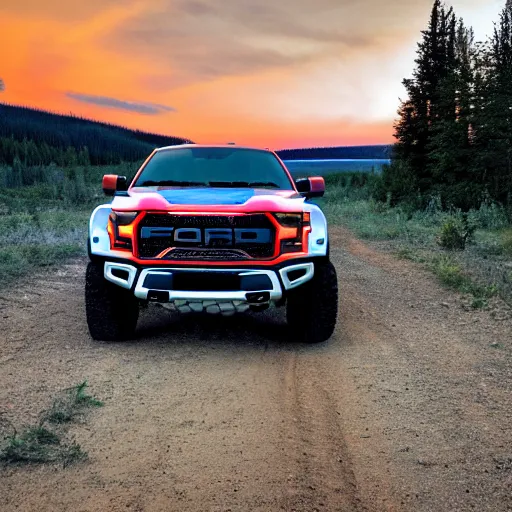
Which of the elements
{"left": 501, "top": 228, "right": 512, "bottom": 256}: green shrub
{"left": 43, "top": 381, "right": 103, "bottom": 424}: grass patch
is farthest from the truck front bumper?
{"left": 501, "top": 228, "right": 512, "bottom": 256}: green shrub

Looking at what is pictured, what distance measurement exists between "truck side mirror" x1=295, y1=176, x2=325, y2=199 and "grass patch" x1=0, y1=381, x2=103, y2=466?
10.8ft

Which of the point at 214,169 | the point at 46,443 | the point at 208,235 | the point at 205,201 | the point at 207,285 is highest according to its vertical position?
the point at 214,169

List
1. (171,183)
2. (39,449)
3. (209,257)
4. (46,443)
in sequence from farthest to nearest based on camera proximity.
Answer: (171,183)
(209,257)
(46,443)
(39,449)

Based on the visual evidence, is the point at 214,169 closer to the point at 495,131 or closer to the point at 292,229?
the point at 292,229

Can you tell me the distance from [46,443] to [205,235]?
2209 mm

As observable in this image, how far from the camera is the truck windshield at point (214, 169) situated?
6344 mm

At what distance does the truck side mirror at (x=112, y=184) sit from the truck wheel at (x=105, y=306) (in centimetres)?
90

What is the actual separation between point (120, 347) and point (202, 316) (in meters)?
1.41

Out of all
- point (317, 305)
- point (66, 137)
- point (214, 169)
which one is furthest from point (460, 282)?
point (66, 137)

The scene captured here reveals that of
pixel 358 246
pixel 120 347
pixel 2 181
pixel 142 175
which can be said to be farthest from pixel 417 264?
pixel 2 181

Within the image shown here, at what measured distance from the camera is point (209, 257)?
16.6 ft

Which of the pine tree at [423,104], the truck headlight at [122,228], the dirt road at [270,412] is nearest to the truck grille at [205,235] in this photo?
the truck headlight at [122,228]

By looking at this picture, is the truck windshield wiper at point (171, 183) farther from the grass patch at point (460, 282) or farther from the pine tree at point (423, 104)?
the pine tree at point (423, 104)

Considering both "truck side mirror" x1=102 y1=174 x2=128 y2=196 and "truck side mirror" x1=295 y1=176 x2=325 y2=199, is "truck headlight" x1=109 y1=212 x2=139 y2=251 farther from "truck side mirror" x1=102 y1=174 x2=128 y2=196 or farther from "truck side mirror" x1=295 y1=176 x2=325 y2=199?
"truck side mirror" x1=295 y1=176 x2=325 y2=199
